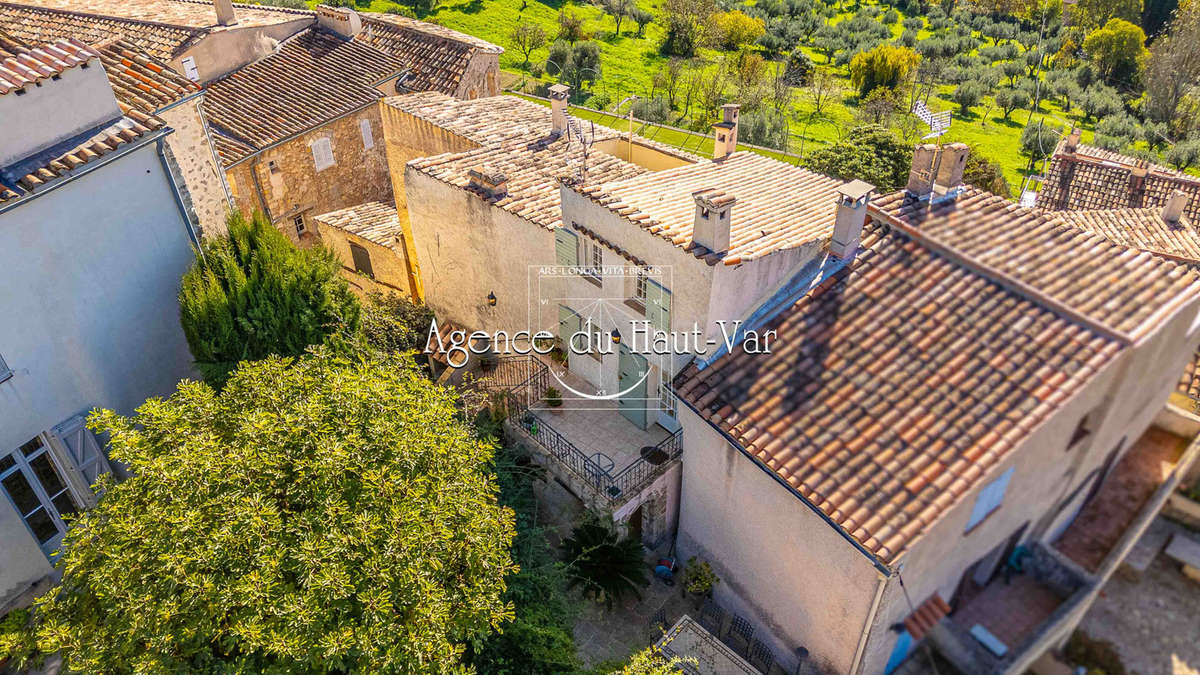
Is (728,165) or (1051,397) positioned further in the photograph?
(728,165)

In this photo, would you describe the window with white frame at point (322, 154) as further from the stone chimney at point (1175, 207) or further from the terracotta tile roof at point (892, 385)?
the stone chimney at point (1175, 207)

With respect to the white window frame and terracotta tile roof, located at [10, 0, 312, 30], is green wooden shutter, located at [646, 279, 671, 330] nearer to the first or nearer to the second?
the white window frame

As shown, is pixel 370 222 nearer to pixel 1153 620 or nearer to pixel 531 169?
pixel 531 169

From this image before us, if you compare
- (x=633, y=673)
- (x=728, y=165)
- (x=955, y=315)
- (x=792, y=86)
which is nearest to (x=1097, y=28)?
(x=792, y=86)

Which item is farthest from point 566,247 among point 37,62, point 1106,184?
point 1106,184

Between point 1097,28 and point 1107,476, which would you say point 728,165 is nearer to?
point 1107,476

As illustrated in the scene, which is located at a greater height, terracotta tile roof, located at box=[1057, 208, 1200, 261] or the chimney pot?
the chimney pot

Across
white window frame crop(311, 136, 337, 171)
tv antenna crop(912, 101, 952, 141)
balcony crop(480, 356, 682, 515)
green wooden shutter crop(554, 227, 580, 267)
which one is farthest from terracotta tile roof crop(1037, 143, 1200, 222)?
white window frame crop(311, 136, 337, 171)
